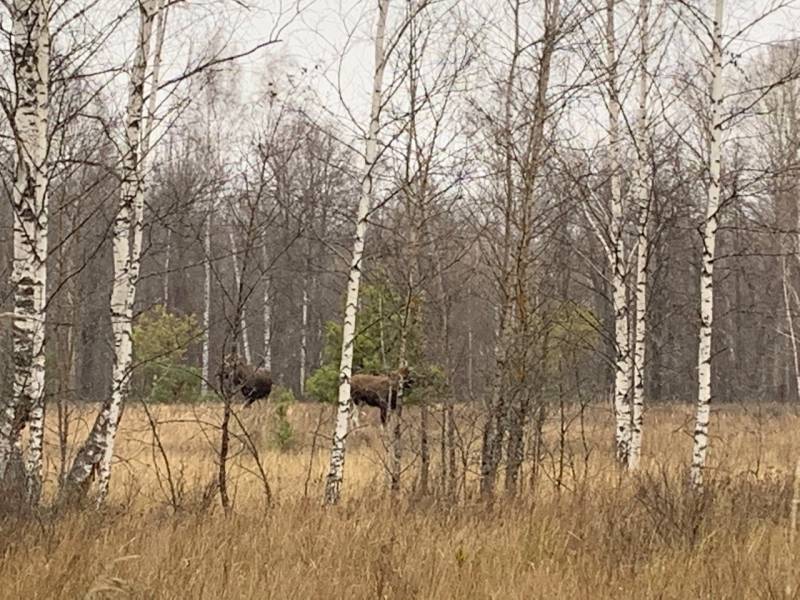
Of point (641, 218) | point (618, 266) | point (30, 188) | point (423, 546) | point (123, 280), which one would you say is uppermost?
point (641, 218)

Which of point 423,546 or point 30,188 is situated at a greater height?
point 30,188

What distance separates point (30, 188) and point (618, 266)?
730 centimetres

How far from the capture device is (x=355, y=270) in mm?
7570

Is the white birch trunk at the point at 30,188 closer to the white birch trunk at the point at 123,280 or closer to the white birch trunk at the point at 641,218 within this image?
the white birch trunk at the point at 123,280

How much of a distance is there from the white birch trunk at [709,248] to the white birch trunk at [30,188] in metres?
5.30

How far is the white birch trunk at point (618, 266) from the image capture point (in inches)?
424

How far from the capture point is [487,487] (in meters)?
7.42

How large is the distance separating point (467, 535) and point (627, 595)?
142 centimetres

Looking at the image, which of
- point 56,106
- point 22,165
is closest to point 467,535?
point 22,165

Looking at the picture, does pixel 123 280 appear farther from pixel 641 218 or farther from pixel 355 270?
pixel 641 218

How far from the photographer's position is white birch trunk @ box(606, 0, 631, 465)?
10.8m

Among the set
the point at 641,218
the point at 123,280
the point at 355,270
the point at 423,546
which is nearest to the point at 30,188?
the point at 123,280

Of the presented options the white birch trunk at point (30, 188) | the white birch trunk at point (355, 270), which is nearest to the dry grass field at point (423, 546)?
the white birch trunk at point (355, 270)

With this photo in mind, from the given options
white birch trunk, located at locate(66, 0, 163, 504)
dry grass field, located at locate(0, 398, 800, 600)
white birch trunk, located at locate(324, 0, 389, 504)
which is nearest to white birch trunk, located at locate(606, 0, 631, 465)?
dry grass field, located at locate(0, 398, 800, 600)
